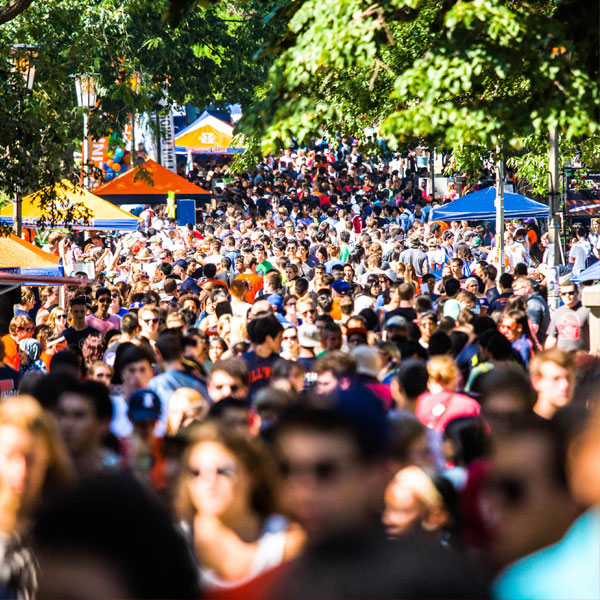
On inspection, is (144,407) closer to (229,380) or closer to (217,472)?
(229,380)

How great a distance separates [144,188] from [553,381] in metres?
22.8

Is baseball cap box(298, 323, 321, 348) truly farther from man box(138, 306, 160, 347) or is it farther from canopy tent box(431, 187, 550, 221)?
canopy tent box(431, 187, 550, 221)

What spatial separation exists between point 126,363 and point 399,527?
12.7 feet

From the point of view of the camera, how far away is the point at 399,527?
13.9ft

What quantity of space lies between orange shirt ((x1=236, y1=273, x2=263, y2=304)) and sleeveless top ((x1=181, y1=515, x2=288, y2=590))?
11.2 m

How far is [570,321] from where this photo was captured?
1185 centimetres

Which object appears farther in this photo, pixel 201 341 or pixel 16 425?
pixel 201 341

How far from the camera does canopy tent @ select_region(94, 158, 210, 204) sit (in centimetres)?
2775

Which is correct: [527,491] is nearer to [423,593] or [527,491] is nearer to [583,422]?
[583,422]

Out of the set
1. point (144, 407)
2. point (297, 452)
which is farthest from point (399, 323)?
point (297, 452)

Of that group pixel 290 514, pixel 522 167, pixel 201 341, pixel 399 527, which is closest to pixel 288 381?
pixel 201 341

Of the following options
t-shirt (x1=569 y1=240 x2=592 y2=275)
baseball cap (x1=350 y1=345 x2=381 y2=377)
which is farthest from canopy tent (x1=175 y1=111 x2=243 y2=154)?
baseball cap (x1=350 y1=345 x2=381 y2=377)

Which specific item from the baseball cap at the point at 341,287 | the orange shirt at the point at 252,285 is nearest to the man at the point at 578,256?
the baseball cap at the point at 341,287

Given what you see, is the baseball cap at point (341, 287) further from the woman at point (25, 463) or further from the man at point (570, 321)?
the woman at point (25, 463)
